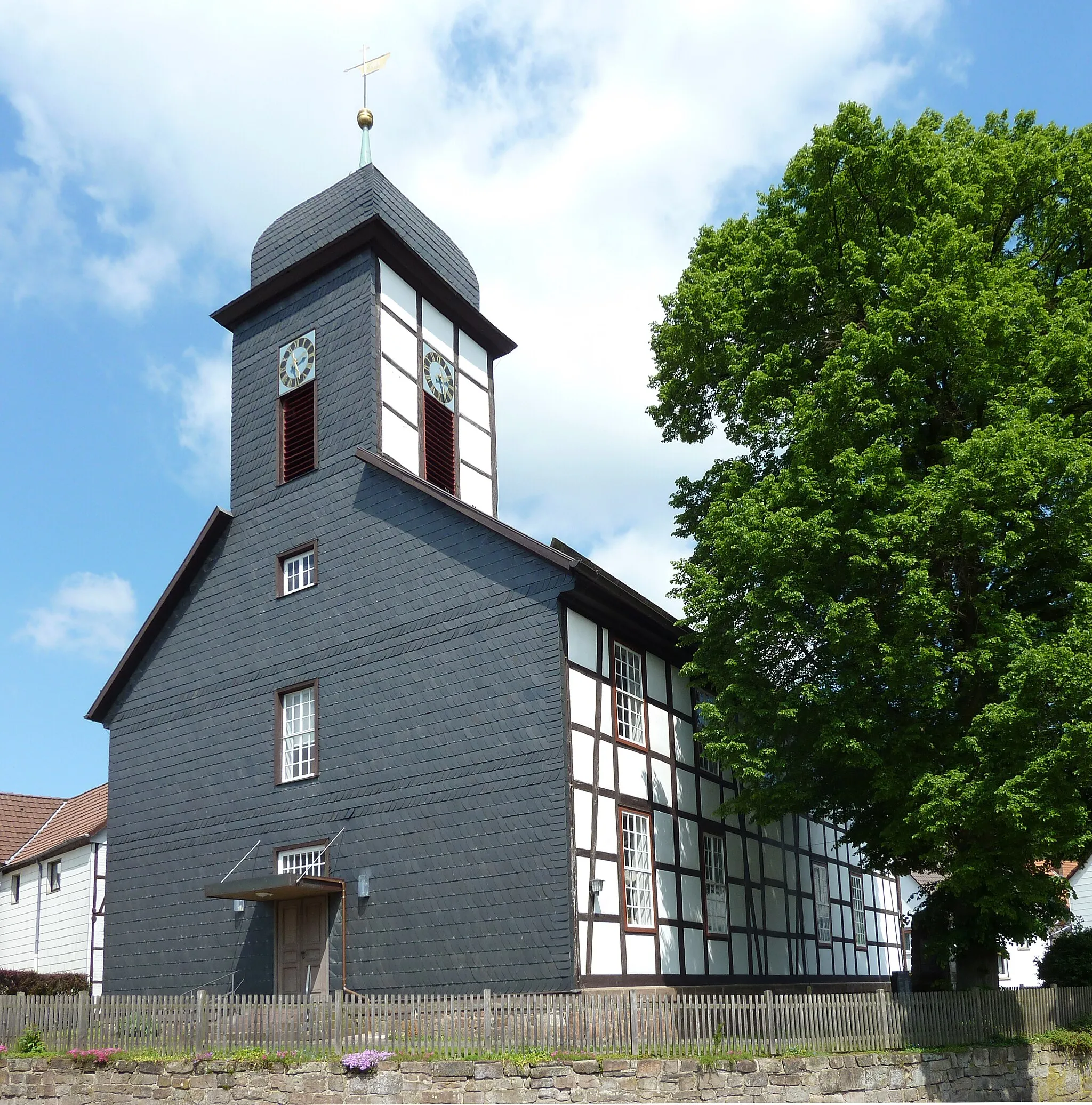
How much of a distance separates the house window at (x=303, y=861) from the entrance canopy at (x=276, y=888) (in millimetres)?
227

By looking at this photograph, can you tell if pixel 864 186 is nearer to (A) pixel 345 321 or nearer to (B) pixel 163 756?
A: (A) pixel 345 321

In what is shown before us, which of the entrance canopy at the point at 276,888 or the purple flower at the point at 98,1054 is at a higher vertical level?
the entrance canopy at the point at 276,888

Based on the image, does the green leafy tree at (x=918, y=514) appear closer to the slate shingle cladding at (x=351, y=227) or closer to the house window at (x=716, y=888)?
the house window at (x=716, y=888)

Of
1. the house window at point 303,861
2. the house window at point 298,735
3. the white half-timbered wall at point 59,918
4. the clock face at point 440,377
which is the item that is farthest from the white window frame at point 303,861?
the white half-timbered wall at point 59,918

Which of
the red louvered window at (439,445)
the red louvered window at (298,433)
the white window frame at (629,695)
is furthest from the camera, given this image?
the red louvered window at (439,445)

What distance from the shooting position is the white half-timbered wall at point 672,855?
61.1 ft

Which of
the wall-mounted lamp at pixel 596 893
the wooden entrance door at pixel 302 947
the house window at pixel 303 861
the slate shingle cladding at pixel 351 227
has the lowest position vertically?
the wooden entrance door at pixel 302 947

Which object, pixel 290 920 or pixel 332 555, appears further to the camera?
pixel 332 555

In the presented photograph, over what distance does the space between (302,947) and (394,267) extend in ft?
43.1

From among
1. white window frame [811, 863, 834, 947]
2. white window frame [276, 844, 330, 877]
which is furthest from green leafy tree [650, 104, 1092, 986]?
white window frame [276, 844, 330, 877]

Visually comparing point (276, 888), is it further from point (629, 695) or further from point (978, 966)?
point (978, 966)

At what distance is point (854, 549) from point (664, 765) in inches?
222

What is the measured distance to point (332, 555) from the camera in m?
22.7

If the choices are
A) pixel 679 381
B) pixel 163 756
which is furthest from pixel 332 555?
pixel 679 381
